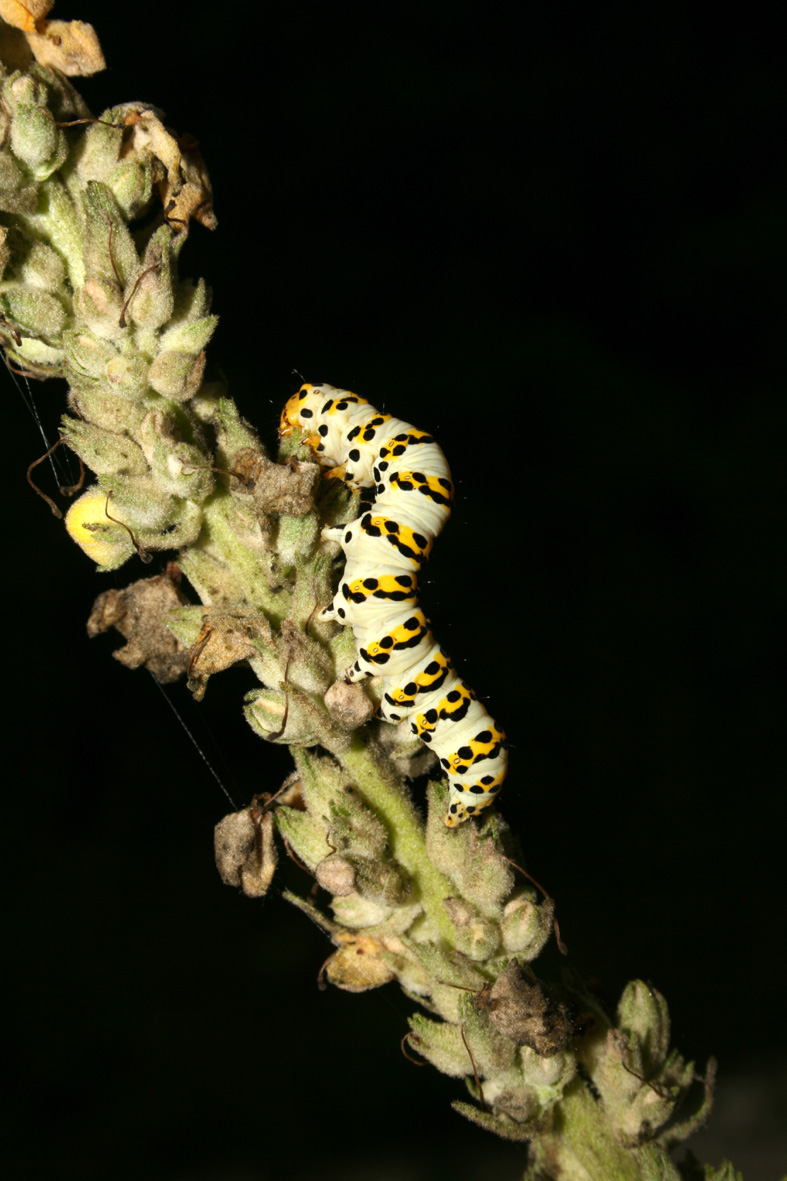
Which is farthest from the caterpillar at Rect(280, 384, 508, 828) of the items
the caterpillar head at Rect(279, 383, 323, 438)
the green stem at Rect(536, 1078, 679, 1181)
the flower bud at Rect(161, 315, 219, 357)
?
the green stem at Rect(536, 1078, 679, 1181)

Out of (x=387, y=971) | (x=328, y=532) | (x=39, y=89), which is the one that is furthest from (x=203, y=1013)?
(x=39, y=89)

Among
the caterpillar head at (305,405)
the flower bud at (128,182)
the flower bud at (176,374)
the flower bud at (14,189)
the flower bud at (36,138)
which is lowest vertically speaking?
the caterpillar head at (305,405)

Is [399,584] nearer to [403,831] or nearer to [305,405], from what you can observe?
[403,831]

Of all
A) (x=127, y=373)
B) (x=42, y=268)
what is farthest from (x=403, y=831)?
(x=42, y=268)

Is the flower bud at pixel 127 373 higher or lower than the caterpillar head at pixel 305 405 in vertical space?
higher

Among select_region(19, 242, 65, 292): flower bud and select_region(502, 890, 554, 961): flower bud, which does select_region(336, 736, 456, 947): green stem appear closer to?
select_region(502, 890, 554, 961): flower bud

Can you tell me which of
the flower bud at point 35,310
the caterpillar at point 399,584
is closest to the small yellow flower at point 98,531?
the flower bud at point 35,310

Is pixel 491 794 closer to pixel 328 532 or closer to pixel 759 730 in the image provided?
pixel 328 532

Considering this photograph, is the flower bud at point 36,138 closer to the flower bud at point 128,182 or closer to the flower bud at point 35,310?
the flower bud at point 128,182
